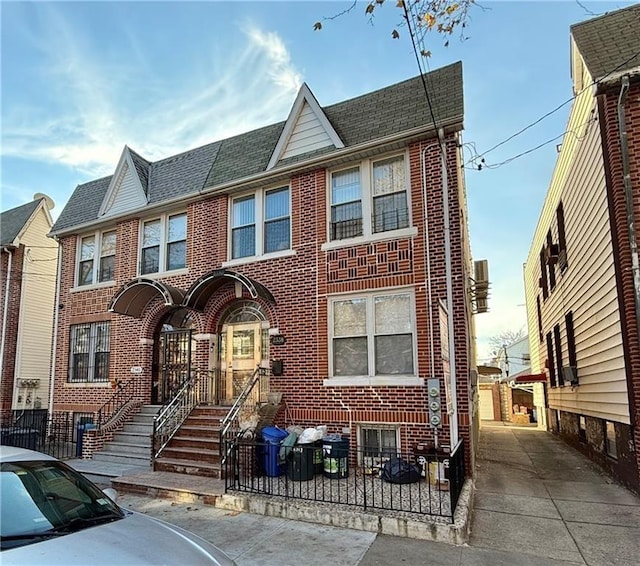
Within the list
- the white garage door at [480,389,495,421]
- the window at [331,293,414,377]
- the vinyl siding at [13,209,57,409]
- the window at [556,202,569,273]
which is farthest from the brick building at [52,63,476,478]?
the white garage door at [480,389,495,421]

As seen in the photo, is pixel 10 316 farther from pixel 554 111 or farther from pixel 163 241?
pixel 554 111

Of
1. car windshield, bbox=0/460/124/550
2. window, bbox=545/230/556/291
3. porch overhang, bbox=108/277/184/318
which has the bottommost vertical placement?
car windshield, bbox=0/460/124/550

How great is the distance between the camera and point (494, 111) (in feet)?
28.8

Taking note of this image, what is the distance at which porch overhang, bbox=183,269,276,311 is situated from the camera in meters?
10.1

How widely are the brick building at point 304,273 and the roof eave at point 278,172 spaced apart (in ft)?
0.12

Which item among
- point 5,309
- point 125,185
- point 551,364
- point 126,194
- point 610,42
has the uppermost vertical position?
point 610,42

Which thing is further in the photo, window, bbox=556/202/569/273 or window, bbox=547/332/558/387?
window, bbox=547/332/558/387

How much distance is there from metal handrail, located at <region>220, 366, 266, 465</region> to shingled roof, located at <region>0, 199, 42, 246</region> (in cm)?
1326

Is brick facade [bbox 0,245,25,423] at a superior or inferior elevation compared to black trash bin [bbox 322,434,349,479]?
superior

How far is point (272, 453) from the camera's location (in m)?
8.33

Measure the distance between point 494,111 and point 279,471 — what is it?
7.79 m

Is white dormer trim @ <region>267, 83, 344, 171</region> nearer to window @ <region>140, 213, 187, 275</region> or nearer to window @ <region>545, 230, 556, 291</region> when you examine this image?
window @ <region>140, 213, 187, 275</region>

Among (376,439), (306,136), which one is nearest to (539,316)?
(376,439)

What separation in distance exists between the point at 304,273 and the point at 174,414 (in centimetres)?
426
